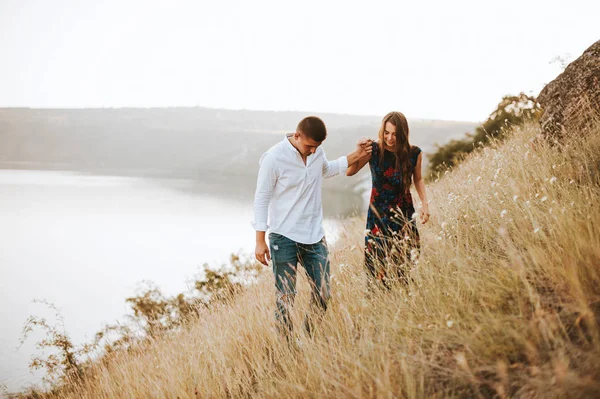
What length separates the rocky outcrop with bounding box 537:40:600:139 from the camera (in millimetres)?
4809

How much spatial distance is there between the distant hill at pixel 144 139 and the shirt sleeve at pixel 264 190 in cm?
11513

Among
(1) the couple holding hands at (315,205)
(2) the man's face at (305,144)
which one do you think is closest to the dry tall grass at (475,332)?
(1) the couple holding hands at (315,205)

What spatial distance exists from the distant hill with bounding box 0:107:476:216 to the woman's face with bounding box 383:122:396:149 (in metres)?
115

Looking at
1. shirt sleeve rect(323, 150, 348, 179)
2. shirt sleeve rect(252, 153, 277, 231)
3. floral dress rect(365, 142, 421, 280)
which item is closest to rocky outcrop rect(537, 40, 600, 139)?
floral dress rect(365, 142, 421, 280)

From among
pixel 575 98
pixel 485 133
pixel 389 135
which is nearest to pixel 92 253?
pixel 485 133

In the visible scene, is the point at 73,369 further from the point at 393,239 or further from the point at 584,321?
the point at 584,321

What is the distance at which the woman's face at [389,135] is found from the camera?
377 centimetres

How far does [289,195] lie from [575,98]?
12.9ft

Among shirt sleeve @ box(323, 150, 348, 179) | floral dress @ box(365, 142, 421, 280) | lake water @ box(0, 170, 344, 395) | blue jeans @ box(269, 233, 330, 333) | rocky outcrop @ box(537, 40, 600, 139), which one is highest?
rocky outcrop @ box(537, 40, 600, 139)

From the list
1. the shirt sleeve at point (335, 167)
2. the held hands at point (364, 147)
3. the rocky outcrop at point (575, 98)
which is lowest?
the shirt sleeve at point (335, 167)

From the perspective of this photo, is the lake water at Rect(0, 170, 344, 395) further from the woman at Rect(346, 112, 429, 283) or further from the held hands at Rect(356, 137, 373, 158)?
the held hands at Rect(356, 137, 373, 158)

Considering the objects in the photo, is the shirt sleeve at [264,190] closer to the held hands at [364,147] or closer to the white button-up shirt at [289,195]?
the white button-up shirt at [289,195]

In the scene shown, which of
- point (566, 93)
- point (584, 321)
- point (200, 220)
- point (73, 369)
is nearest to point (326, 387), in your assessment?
point (584, 321)

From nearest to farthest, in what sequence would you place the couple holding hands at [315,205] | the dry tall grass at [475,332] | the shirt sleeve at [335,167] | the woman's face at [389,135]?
the dry tall grass at [475,332] → the couple holding hands at [315,205] → the woman's face at [389,135] → the shirt sleeve at [335,167]
